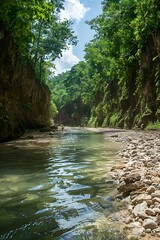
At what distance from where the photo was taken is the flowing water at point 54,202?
311 centimetres

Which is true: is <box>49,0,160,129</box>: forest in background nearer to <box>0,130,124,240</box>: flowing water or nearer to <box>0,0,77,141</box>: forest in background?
<box>0,0,77,141</box>: forest in background

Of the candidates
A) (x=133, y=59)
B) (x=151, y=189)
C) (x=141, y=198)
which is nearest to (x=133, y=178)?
(x=151, y=189)

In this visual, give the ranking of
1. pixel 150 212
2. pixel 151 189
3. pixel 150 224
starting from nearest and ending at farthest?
pixel 150 224, pixel 150 212, pixel 151 189

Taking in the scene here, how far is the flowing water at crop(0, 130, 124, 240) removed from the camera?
10.2ft

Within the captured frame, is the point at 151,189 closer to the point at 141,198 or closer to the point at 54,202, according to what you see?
the point at 141,198

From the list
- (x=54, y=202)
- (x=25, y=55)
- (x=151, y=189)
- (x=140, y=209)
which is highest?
(x=25, y=55)

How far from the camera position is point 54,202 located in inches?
165

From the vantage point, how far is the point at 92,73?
202 ft

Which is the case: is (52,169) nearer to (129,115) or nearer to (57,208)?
(57,208)

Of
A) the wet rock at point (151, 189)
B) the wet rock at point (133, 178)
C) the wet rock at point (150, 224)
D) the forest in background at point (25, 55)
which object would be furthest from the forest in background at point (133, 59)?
the wet rock at point (150, 224)

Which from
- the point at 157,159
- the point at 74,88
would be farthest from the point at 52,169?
the point at 74,88

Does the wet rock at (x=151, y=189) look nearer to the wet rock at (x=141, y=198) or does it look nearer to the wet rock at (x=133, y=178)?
the wet rock at (x=141, y=198)

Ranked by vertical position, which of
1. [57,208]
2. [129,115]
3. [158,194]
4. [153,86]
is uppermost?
[153,86]

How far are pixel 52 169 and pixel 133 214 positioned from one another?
3643 mm
